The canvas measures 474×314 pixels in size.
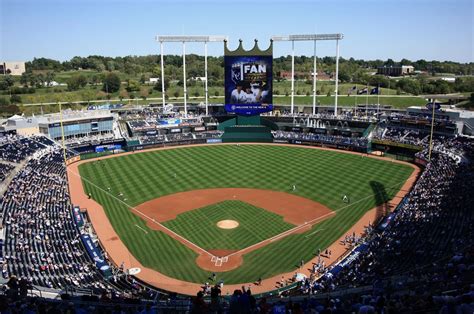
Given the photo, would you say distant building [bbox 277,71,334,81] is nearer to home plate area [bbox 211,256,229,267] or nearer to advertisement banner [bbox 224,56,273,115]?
advertisement banner [bbox 224,56,273,115]

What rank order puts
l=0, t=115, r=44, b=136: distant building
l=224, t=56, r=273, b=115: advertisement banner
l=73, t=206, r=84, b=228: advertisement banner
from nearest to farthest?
l=73, t=206, r=84, b=228: advertisement banner, l=0, t=115, r=44, b=136: distant building, l=224, t=56, r=273, b=115: advertisement banner

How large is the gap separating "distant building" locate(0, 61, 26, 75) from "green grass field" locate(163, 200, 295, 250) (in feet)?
386

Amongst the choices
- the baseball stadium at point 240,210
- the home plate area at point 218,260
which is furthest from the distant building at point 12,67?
the home plate area at point 218,260

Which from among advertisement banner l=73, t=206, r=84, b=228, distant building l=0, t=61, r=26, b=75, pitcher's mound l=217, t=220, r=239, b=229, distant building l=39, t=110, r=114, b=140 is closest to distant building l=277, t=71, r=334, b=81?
distant building l=39, t=110, r=114, b=140

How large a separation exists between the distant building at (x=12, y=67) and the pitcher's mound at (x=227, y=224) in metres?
120

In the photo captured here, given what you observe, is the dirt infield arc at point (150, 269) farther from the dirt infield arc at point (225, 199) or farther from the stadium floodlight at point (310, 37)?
the stadium floodlight at point (310, 37)

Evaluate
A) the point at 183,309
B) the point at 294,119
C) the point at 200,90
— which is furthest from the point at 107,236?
the point at 200,90

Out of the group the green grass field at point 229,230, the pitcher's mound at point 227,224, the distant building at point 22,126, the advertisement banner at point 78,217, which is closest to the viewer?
the green grass field at point 229,230

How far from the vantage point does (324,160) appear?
55.1 metres

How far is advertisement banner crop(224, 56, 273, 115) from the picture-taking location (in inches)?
2462

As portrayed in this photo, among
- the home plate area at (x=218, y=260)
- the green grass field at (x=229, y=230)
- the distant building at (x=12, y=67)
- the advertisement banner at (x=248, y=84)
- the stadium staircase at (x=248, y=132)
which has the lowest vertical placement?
the home plate area at (x=218, y=260)

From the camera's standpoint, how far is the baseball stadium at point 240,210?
16.1 m

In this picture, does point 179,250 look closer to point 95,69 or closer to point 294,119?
point 294,119

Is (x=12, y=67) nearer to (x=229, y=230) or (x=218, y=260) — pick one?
(x=229, y=230)
